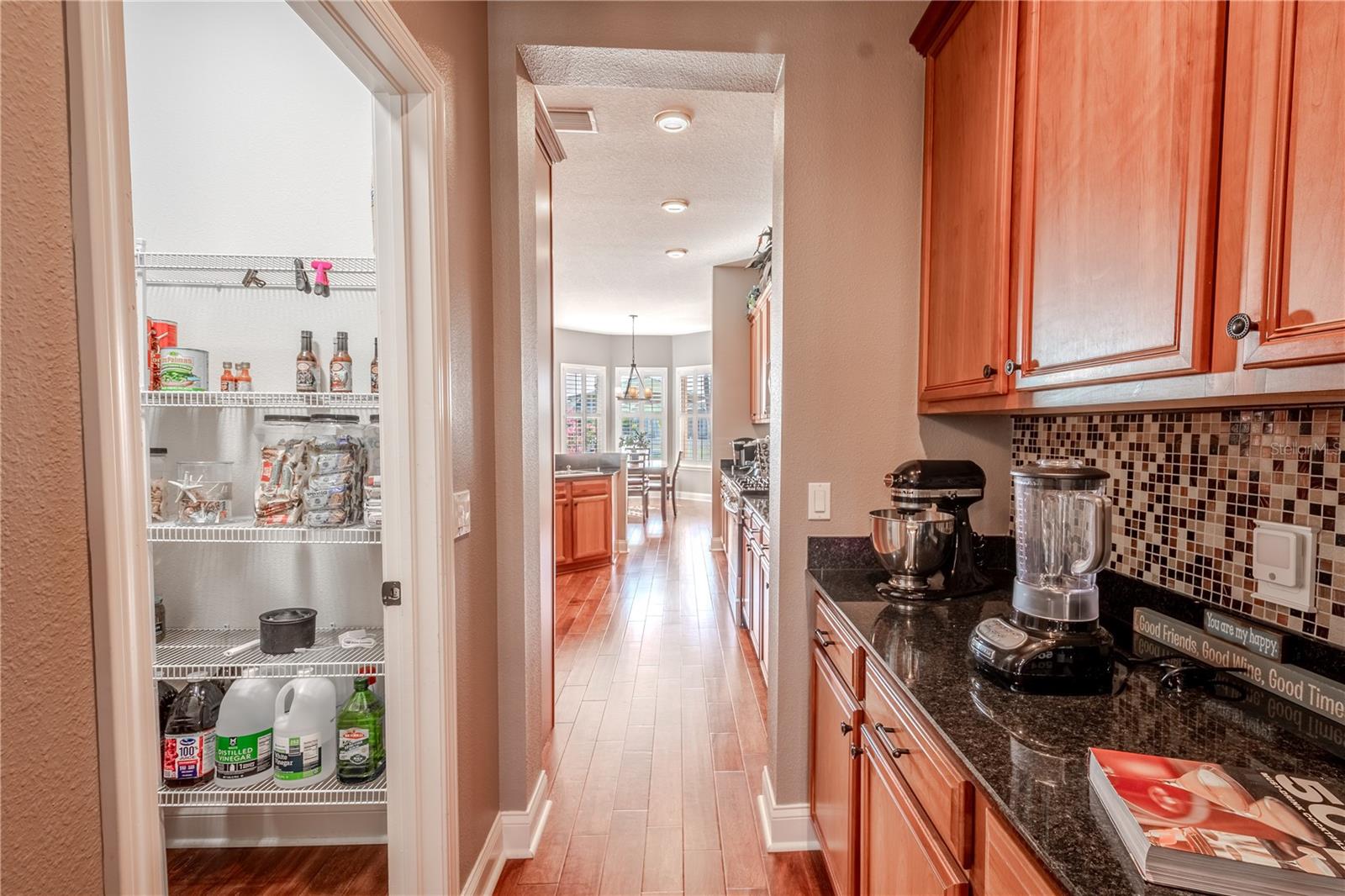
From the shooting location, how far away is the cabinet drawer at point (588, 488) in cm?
551

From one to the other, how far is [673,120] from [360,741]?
2982 mm

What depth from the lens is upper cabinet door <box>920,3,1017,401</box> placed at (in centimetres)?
141

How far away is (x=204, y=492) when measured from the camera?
175cm

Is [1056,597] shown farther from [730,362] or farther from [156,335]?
[730,362]

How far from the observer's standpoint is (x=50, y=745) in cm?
55

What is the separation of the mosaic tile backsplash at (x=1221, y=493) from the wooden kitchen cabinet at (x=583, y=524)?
440 centimetres

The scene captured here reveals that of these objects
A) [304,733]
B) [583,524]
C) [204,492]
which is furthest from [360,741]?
[583,524]

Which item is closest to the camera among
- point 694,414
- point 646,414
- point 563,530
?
point 563,530

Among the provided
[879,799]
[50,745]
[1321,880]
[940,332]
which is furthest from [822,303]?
[50,745]

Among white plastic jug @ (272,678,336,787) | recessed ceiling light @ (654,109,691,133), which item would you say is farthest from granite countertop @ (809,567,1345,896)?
recessed ceiling light @ (654,109,691,133)

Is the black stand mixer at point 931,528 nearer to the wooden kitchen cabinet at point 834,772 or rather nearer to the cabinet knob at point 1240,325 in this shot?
the wooden kitchen cabinet at point 834,772

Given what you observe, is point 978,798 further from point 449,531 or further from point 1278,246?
point 449,531

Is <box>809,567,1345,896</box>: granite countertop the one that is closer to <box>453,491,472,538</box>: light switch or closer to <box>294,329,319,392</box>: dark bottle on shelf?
<box>453,491,472,538</box>: light switch

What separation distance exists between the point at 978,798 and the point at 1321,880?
0.37m
